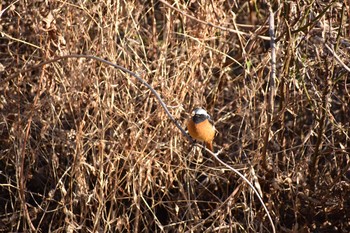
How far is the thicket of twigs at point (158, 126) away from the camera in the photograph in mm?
4664

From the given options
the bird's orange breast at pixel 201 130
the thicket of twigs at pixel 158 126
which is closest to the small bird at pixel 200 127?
the bird's orange breast at pixel 201 130

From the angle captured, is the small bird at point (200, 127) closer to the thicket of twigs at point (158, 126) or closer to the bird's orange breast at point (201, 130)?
the bird's orange breast at point (201, 130)

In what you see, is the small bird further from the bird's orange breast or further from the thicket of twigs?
the thicket of twigs

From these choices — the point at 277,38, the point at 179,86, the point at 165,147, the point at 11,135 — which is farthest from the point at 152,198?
the point at 277,38

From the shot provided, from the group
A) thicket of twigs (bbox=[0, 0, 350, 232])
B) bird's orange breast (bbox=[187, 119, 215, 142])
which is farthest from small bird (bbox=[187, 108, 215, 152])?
thicket of twigs (bbox=[0, 0, 350, 232])

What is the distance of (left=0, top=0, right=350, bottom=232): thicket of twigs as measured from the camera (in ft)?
15.3

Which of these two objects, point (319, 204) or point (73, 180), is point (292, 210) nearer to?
point (319, 204)

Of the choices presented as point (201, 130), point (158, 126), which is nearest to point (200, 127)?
point (201, 130)

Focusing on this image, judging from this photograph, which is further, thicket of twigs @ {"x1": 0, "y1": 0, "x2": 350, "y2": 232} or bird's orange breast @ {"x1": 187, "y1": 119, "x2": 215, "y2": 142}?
thicket of twigs @ {"x1": 0, "y1": 0, "x2": 350, "y2": 232}

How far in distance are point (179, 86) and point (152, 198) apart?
84 cm

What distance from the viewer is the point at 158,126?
15.6ft

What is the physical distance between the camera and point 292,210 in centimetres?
505

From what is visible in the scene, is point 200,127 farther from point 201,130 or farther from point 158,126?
point 158,126

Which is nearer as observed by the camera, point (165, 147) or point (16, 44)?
point (165, 147)
